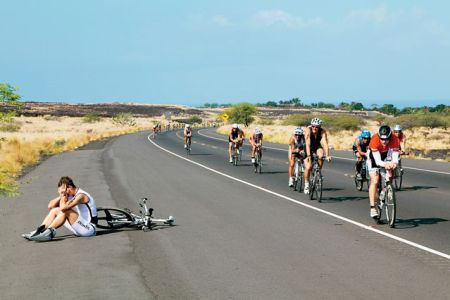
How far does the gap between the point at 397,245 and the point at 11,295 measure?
569 centimetres

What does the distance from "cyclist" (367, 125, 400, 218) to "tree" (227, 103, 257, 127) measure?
105 meters

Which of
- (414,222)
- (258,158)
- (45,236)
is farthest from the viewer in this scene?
(258,158)

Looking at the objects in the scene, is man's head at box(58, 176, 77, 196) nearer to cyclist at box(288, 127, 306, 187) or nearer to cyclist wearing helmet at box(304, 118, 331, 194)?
cyclist wearing helmet at box(304, 118, 331, 194)

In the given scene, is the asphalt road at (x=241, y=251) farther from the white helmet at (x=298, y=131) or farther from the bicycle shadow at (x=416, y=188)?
the white helmet at (x=298, y=131)

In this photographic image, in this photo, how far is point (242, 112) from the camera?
117938mm

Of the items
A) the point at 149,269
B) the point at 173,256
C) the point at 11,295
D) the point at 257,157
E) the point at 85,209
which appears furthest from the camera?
the point at 257,157

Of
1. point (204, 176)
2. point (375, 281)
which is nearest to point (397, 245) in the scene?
point (375, 281)

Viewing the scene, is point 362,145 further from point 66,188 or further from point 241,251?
point 66,188

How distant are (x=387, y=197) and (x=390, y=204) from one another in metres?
0.15

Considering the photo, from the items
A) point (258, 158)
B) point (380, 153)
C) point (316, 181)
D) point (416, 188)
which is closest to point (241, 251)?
point (380, 153)

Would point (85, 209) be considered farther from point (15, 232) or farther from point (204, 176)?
point (204, 176)

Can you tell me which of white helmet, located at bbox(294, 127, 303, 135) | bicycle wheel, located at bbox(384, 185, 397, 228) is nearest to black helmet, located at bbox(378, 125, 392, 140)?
bicycle wheel, located at bbox(384, 185, 397, 228)

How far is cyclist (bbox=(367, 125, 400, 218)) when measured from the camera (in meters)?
11.4

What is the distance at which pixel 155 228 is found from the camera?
1158 centimetres
